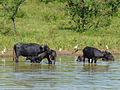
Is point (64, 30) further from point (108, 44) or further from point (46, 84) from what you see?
point (46, 84)

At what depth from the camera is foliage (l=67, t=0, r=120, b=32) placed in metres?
52.5

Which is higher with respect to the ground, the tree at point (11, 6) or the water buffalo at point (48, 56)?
the tree at point (11, 6)

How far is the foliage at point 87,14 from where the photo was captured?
172ft

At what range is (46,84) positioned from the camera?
16.3 metres

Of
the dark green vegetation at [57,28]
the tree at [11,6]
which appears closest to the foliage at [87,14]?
the dark green vegetation at [57,28]

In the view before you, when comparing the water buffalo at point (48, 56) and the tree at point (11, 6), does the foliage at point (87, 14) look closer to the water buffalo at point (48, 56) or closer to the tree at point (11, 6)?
the tree at point (11, 6)

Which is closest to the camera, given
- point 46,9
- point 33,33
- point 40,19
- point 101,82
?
point 101,82

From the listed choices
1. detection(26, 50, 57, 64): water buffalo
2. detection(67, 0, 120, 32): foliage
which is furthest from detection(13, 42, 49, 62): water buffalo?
detection(67, 0, 120, 32): foliage

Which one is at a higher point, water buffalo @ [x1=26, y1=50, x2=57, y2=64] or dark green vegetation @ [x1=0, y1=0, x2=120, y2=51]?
dark green vegetation @ [x1=0, y1=0, x2=120, y2=51]

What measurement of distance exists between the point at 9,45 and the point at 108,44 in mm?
9986

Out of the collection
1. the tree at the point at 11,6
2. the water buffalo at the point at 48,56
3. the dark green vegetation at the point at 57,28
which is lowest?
the water buffalo at the point at 48,56

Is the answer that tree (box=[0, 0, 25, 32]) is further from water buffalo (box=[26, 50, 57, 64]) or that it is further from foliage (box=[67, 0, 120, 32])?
water buffalo (box=[26, 50, 57, 64])

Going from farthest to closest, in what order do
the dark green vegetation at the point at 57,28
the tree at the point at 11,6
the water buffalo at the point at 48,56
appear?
the tree at the point at 11,6, the dark green vegetation at the point at 57,28, the water buffalo at the point at 48,56

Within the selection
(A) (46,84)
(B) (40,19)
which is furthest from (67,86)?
(B) (40,19)
